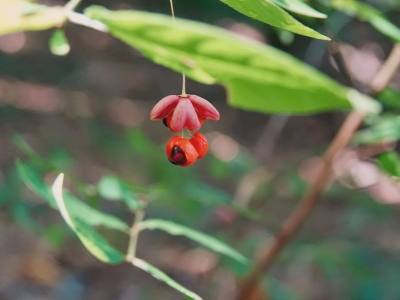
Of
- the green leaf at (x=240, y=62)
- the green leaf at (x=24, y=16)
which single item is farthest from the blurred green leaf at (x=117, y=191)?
the green leaf at (x=240, y=62)

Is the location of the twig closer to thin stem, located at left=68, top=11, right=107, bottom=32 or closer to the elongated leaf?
the elongated leaf

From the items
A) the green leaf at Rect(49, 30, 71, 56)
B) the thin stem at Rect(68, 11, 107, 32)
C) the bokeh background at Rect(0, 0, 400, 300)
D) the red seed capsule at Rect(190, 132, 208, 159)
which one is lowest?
the bokeh background at Rect(0, 0, 400, 300)

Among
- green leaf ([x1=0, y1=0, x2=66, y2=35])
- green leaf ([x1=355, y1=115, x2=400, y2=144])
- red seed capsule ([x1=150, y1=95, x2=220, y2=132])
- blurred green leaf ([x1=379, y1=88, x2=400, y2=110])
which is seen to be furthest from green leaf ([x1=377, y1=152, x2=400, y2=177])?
green leaf ([x1=0, y1=0, x2=66, y2=35])

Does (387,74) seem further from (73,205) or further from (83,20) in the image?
(83,20)

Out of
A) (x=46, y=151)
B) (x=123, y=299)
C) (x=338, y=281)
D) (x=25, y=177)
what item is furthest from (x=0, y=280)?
(x=25, y=177)

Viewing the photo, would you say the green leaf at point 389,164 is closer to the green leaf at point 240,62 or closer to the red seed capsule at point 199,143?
the red seed capsule at point 199,143

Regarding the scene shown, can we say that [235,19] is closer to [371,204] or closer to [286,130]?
[286,130]

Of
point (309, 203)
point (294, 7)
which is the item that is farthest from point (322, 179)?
point (294, 7)
